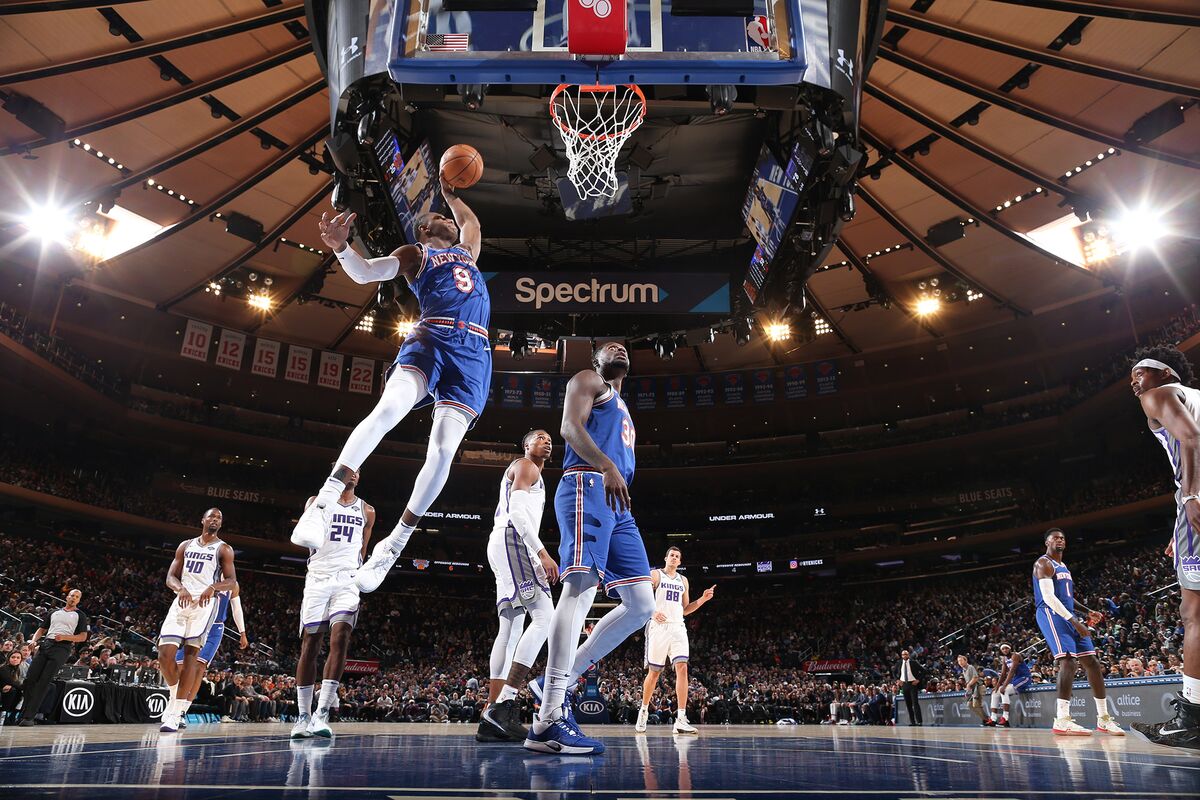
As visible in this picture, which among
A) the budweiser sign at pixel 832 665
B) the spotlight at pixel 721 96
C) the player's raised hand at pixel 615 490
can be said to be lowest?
the budweiser sign at pixel 832 665

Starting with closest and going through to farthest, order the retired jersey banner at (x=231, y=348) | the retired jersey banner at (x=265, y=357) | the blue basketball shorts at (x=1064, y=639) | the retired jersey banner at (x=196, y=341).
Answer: the blue basketball shorts at (x=1064, y=639), the retired jersey banner at (x=196, y=341), the retired jersey banner at (x=231, y=348), the retired jersey banner at (x=265, y=357)

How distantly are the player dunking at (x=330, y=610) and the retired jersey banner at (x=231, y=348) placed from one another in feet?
71.3

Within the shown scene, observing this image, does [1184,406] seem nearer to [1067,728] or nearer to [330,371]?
[1067,728]

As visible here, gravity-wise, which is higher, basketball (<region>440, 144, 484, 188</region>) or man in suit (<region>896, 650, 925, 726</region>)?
basketball (<region>440, 144, 484, 188</region>)

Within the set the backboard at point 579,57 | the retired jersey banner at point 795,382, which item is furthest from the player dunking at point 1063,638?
the retired jersey banner at point 795,382

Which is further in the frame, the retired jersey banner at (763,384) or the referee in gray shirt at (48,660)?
the retired jersey banner at (763,384)

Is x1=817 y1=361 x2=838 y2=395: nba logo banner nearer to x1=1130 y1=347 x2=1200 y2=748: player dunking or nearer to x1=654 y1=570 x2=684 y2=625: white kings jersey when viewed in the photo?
x1=654 y1=570 x2=684 y2=625: white kings jersey

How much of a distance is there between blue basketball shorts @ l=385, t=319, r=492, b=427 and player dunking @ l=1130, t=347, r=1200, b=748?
154 inches

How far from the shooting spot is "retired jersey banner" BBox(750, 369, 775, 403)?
96.7 ft

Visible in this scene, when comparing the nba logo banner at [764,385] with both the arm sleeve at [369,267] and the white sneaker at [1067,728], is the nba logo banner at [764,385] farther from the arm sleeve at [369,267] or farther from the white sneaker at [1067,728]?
the arm sleeve at [369,267]

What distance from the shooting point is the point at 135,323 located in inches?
1080

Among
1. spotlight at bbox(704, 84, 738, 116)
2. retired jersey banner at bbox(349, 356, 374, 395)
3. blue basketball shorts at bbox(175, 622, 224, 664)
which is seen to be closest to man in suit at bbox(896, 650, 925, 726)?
spotlight at bbox(704, 84, 738, 116)

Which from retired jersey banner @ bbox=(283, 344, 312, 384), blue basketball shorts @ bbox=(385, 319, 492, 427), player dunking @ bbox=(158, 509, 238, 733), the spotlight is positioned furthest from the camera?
retired jersey banner @ bbox=(283, 344, 312, 384)

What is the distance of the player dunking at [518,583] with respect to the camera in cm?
533
